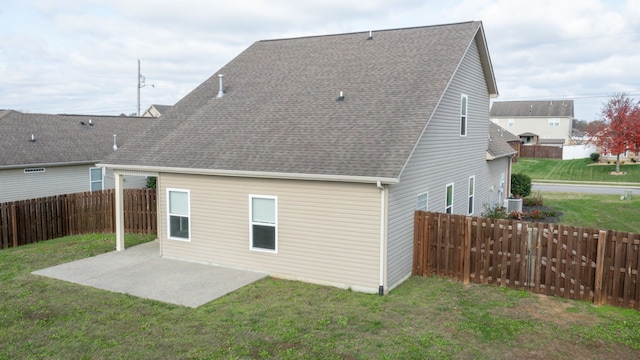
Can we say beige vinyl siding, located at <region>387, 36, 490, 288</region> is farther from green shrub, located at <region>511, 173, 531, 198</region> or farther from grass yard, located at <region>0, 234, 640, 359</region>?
green shrub, located at <region>511, 173, 531, 198</region>

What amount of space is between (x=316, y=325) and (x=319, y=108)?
6.75 m

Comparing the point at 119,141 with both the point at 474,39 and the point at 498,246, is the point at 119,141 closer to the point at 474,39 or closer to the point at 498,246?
the point at 474,39

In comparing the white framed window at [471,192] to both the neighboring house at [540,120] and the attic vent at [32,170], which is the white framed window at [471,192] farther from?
the neighboring house at [540,120]

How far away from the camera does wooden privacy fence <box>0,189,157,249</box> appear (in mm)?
16141

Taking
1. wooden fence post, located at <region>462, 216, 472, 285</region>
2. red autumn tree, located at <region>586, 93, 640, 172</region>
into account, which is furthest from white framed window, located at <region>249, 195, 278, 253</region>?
red autumn tree, located at <region>586, 93, 640, 172</region>

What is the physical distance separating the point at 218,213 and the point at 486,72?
11.1 m

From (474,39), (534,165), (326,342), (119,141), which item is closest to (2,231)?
(119,141)

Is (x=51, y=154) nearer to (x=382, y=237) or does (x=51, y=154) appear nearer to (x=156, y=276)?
(x=156, y=276)

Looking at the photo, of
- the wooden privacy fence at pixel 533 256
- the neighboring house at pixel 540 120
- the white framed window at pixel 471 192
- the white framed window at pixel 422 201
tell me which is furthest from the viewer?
the neighboring house at pixel 540 120

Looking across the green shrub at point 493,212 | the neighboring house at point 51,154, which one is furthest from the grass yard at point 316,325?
the neighboring house at point 51,154

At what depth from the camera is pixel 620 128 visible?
40125 mm

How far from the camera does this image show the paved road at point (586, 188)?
30569mm

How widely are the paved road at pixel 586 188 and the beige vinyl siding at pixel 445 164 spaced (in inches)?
597

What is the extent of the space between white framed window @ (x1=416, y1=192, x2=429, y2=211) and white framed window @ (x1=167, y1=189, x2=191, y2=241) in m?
6.21
